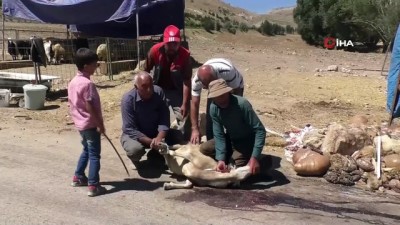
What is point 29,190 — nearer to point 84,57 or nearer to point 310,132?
point 84,57

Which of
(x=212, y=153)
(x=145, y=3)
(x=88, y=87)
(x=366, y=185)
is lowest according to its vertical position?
(x=366, y=185)

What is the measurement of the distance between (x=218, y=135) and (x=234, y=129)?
0.59 ft

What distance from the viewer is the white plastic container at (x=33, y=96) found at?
10.5m

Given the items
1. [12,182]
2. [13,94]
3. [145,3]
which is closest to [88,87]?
[12,182]

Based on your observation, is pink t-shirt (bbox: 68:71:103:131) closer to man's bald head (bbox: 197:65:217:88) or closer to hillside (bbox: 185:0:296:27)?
man's bald head (bbox: 197:65:217:88)

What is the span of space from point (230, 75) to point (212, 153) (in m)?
0.92

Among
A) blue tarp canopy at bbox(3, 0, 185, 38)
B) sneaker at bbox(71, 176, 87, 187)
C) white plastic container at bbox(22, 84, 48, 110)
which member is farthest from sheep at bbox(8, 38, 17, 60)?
sneaker at bbox(71, 176, 87, 187)

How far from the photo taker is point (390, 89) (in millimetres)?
10016

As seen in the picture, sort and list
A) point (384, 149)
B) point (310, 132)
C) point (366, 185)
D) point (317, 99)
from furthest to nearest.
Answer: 1. point (317, 99)
2. point (310, 132)
3. point (384, 149)
4. point (366, 185)

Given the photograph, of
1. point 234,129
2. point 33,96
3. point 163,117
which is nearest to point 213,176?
point 234,129

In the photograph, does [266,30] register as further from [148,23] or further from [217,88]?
[217,88]

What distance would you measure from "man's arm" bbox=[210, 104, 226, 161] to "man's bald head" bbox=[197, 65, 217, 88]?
278mm

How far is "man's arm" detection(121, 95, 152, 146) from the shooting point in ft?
19.3

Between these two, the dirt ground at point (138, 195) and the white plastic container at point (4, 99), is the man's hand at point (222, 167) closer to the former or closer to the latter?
the dirt ground at point (138, 195)
